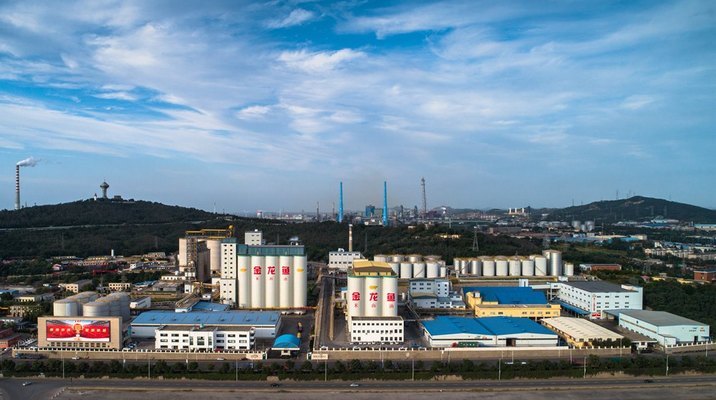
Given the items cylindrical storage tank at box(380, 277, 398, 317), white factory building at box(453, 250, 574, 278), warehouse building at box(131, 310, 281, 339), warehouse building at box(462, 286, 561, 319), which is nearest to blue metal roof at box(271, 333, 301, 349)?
warehouse building at box(131, 310, 281, 339)

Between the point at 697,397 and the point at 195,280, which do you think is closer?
the point at 697,397

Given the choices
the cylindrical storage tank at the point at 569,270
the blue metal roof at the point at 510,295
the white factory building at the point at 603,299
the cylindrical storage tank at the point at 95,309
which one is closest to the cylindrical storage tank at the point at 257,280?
the cylindrical storage tank at the point at 95,309

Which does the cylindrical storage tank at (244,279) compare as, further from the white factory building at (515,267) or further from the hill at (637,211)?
the hill at (637,211)

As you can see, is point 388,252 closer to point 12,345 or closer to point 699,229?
point 12,345

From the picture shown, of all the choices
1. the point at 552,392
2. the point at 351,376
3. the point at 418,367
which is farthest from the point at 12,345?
the point at 552,392

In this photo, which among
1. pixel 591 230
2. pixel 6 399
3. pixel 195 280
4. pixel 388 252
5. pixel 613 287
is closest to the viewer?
pixel 6 399

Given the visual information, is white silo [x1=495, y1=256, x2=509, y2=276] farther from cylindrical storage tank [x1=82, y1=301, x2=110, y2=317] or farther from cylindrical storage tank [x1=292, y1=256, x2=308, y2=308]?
cylindrical storage tank [x1=82, y1=301, x2=110, y2=317]
